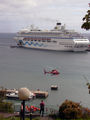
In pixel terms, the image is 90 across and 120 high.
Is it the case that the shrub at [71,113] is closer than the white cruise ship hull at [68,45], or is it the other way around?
the shrub at [71,113]

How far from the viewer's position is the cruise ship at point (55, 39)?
62781mm

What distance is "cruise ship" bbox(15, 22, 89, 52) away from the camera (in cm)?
6278

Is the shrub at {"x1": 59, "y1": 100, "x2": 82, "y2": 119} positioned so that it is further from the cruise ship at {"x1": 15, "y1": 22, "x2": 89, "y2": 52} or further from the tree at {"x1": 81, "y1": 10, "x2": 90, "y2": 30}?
the cruise ship at {"x1": 15, "y1": 22, "x2": 89, "y2": 52}

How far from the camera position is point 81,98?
19.7 m

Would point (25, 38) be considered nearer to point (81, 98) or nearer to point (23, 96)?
point (81, 98)

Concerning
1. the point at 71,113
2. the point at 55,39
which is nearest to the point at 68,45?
the point at 55,39

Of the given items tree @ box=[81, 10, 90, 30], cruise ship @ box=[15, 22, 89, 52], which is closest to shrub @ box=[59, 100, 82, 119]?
tree @ box=[81, 10, 90, 30]

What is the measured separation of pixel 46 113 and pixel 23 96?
19.4 ft

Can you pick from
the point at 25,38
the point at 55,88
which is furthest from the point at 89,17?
the point at 25,38

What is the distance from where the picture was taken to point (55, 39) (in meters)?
65.4

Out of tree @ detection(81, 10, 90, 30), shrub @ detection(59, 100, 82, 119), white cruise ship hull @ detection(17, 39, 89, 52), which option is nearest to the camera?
tree @ detection(81, 10, 90, 30)

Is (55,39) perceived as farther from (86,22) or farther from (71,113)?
(86,22)

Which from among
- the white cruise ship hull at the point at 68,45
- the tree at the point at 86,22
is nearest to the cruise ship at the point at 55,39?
the white cruise ship hull at the point at 68,45

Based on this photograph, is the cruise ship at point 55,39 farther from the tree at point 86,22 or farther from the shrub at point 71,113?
the tree at point 86,22
